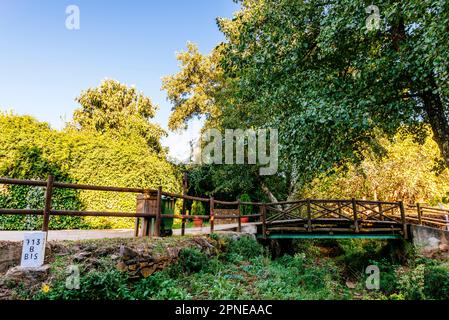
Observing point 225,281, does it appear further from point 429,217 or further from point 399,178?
point 399,178

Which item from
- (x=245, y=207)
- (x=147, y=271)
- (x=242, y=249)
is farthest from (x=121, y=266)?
(x=245, y=207)

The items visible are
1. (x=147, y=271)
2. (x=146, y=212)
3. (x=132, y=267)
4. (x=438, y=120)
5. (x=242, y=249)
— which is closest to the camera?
(x=132, y=267)

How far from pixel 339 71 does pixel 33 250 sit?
8.62 m

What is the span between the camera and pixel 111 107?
94.3 ft

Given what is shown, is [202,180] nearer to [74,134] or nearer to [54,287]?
[74,134]

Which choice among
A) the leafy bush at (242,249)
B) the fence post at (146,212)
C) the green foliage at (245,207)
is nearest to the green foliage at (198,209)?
the green foliage at (245,207)

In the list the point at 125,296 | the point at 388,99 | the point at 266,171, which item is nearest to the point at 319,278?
the point at 388,99

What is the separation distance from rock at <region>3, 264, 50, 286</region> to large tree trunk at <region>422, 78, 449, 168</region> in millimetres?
8388

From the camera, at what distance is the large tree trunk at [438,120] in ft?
23.1

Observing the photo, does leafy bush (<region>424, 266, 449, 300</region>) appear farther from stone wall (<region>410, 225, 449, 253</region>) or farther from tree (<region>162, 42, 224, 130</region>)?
tree (<region>162, 42, 224, 130</region>)

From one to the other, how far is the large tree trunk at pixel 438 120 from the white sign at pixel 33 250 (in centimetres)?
839

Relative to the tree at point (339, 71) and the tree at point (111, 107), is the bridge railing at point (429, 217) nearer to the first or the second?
the tree at point (339, 71)

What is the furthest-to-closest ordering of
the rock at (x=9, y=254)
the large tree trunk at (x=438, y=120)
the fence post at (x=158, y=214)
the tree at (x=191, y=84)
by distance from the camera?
the tree at (x=191, y=84), the large tree trunk at (x=438, y=120), the fence post at (x=158, y=214), the rock at (x=9, y=254)

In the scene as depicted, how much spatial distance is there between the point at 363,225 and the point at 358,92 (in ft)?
25.9
